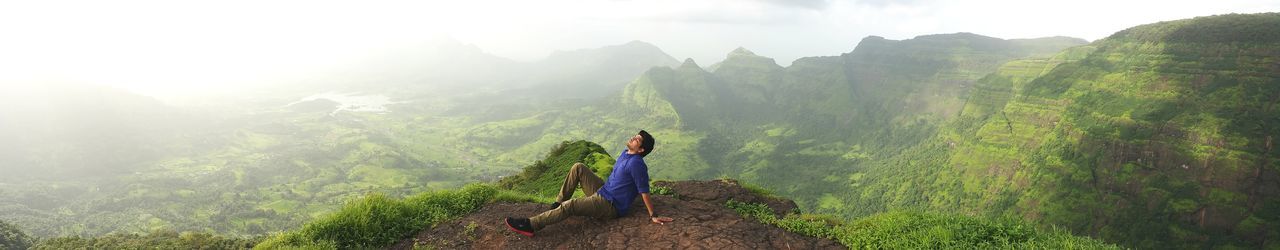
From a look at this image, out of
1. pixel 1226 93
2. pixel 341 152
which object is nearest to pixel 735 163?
pixel 1226 93

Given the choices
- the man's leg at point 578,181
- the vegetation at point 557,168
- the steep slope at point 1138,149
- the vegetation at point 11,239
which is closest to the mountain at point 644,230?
the man's leg at point 578,181

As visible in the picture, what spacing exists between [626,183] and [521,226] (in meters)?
1.88

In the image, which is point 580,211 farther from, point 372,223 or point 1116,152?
point 1116,152

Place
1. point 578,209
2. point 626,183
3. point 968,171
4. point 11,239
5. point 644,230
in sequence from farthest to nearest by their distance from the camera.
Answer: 1. point 968,171
2. point 11,239
3. point 626,183
4. point 578,209
5. point 644,230

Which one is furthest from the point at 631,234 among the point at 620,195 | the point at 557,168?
the point at 557,168

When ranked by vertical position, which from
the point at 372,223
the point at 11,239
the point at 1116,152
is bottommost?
the point at 1116,152

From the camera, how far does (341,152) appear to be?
192375 mm

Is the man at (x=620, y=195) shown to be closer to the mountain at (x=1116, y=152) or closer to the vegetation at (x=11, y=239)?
the vegetation at (x=11, y=239)

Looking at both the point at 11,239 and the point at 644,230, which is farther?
the point at 11,239

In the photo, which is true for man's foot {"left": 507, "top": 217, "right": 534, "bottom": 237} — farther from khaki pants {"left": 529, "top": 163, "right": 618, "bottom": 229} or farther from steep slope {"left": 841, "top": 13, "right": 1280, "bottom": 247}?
steep slope {"left": 841, "top": 13, "right": 1280, "bottom": 247}

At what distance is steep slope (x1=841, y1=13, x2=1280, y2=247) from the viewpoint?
74.1 m

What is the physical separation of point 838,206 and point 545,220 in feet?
372

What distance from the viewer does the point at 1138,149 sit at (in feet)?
277

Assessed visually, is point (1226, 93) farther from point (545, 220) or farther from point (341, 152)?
point (341, 152)
